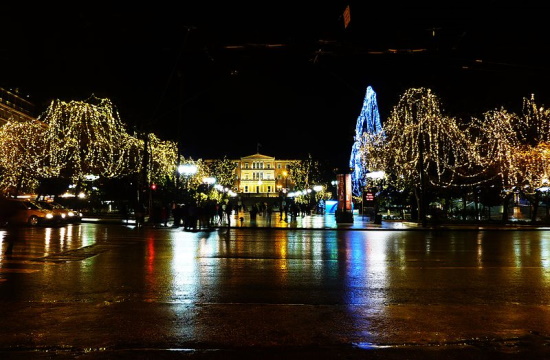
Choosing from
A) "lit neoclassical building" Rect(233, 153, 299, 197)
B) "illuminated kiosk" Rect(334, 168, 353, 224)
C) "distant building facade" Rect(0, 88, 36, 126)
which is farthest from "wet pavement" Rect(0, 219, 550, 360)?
"lit neoclassical building" Rect(233, 153, 299, 197)

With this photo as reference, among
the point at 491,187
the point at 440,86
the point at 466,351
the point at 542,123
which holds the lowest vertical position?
the point at 466,351

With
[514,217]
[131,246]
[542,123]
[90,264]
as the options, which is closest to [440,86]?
[542,123]

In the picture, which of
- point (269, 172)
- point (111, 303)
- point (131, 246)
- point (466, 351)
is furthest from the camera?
point (269, 172)

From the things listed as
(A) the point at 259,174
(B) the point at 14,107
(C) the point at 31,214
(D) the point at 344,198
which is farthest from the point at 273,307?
(A) the point at 259,174

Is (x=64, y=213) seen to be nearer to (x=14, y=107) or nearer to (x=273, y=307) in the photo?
(x=273, y=307)

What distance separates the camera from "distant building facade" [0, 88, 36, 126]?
7800 centimetres

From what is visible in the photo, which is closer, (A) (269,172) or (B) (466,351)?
(B) (466,351)

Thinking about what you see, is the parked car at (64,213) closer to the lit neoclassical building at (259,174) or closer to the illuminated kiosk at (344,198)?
the illuminated kiosk at (344,198)

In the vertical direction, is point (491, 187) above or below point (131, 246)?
above

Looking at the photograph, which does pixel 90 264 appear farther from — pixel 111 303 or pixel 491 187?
pixel 491 187

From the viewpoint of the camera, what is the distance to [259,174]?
159 meters

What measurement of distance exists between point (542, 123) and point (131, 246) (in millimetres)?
31964

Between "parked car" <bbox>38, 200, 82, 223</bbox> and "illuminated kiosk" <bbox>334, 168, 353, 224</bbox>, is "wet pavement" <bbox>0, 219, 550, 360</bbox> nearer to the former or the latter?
"parked car" <bbox>38, 200, 82, 223</bbox>

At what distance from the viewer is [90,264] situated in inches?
512
